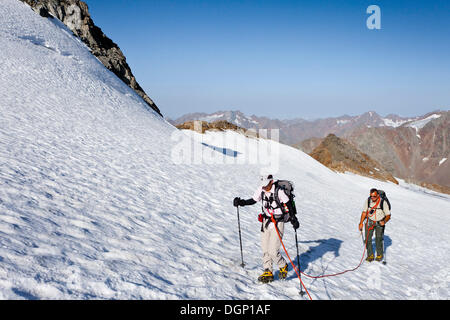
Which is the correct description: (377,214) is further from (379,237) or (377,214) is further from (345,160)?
(345,160)

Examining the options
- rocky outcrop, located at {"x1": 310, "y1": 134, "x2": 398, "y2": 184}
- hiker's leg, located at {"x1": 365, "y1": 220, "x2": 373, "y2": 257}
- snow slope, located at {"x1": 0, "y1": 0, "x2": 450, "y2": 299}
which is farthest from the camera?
rocky outcrop, located at {"x1": 310, "y1": 134, "x2": 398, "y2": 184}

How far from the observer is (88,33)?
3791cm

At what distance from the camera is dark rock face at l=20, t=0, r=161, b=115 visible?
36.8 meters

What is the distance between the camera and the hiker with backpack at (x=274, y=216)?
603 centimetres

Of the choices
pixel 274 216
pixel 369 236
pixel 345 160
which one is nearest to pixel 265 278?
pixel 274 216

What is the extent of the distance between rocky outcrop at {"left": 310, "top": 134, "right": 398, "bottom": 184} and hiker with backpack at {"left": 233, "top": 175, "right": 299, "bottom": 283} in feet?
191

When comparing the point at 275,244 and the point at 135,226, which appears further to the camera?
the point at 135,226

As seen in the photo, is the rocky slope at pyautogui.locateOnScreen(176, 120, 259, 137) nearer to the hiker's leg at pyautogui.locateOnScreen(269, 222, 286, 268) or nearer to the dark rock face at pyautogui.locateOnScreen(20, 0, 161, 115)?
the dark rock face at pyautogui.locateOnScreen(20, 0, 161, 115)

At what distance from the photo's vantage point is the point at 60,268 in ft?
15.4

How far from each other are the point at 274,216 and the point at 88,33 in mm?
42802

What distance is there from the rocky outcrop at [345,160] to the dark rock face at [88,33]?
4692cm

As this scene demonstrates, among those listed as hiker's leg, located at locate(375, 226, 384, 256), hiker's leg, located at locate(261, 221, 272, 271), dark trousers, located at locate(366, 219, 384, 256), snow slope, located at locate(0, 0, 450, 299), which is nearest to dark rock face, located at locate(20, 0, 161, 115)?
snow slope, located at locate(0, 0, 450, 299)

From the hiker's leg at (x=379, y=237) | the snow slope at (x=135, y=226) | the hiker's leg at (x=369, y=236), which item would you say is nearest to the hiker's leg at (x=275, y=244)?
the snow slope at (x=135, y=226)

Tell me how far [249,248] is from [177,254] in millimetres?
2613
